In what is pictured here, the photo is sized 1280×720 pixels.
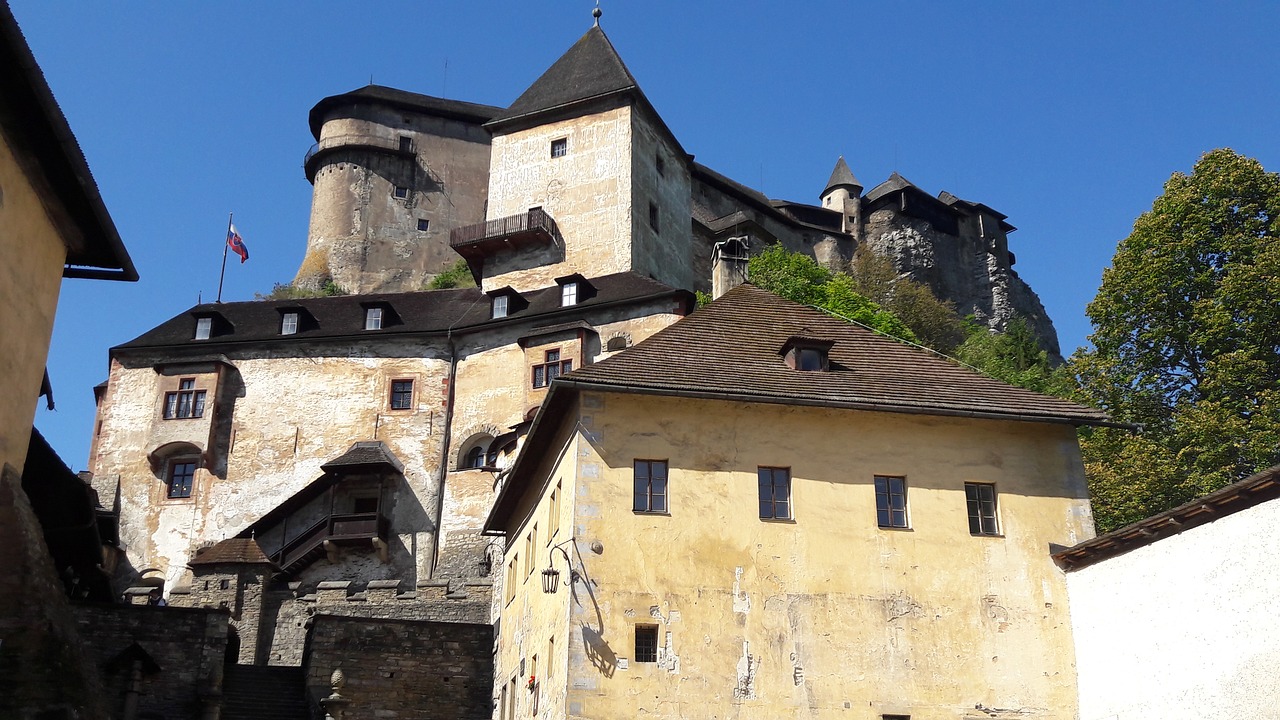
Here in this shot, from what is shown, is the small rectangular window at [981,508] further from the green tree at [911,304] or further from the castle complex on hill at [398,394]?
the green tree at [911,304]

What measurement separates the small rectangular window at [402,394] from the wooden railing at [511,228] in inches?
284

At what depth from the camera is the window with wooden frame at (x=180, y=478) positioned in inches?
1662

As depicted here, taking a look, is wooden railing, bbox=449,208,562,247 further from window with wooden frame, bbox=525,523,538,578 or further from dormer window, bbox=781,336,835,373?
dormer window, bbox=781,336,835,373

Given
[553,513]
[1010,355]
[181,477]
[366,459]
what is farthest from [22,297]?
[1010,355]

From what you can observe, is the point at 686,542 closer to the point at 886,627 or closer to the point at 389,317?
the point at 886,627

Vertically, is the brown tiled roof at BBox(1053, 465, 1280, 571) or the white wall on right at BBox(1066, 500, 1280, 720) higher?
the brown tiled roof at BBox(1053, 465, 1280, 571)

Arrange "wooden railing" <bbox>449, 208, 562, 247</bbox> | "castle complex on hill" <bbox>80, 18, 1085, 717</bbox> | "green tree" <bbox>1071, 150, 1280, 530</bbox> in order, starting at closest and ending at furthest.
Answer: "green tree" <bbox>1071, 150, 1280, 530</bbox> < "castle complex on hill" <bbox>80, 18, 1085, 717</bbox> < "wooden railing" <bbox>449, 208, 562, 247</bbox>

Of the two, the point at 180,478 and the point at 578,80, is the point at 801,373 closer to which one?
the point at 180,478

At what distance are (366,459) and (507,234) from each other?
11.0 metres

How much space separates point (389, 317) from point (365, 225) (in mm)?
23689

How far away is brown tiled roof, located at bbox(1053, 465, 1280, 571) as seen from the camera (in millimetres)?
14977

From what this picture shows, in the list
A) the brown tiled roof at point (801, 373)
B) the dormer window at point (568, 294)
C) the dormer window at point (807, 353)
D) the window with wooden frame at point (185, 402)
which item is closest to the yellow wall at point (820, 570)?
the brown tiled roof at point (801, 373)

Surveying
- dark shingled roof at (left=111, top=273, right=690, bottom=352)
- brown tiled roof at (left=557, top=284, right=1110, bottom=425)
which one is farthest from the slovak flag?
brown tiled roof at (left=557, top=284, right=1110, bottom=425)

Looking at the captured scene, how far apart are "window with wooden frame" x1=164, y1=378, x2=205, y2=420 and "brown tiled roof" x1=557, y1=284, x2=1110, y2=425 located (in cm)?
2629
